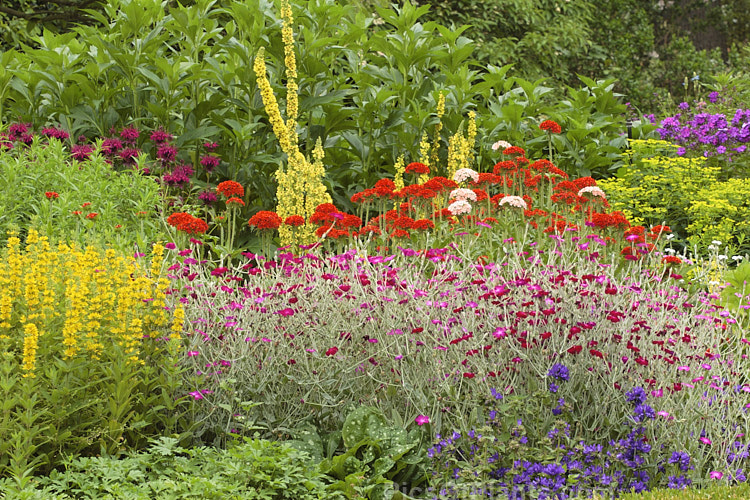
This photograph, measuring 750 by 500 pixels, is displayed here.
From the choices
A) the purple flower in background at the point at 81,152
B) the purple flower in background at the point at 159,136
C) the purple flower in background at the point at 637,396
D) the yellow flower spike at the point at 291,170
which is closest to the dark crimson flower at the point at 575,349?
the purple flower in background at the point at 637,396

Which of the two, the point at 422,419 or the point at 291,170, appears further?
the point at 291,170

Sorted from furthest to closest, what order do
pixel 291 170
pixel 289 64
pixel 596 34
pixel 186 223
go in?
1. pixel 596 34
2. pixel 289 64
3. pixel 291 170
4. pixel 186 223

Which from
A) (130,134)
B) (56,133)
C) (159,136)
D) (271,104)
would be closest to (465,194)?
(271,104)

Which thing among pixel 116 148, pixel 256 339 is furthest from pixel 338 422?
pixel 116 148

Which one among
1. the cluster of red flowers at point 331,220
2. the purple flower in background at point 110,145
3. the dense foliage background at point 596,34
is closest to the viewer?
the cluster of red flowers at point 331,220

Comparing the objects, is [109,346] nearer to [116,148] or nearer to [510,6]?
[116,148]

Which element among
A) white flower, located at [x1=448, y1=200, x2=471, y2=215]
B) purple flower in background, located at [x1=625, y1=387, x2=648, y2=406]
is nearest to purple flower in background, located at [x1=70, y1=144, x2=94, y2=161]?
white flower, located at [x1=448, y1=200, x2=471, y2=215]

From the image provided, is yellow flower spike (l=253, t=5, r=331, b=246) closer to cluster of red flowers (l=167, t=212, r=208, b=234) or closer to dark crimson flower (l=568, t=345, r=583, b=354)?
cluster of red flowers (l=167, t=212, r=208, b=234)

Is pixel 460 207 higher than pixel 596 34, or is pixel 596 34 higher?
pixel 596 34

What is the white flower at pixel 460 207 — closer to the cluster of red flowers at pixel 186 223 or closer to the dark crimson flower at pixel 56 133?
the cluster of red flowers at pixel 186 223

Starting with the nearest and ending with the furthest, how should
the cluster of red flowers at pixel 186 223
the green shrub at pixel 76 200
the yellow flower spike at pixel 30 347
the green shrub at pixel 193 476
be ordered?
the green shrub at pixel 193 476
the yellow flower spike at pixel 30 347
the cluster of red flowers at pixel 186 223
the green shrub at pixel 76 200

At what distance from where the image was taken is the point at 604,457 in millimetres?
3609

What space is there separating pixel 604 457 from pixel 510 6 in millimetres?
12380

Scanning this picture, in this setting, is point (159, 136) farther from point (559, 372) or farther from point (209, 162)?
point (559, 372)
